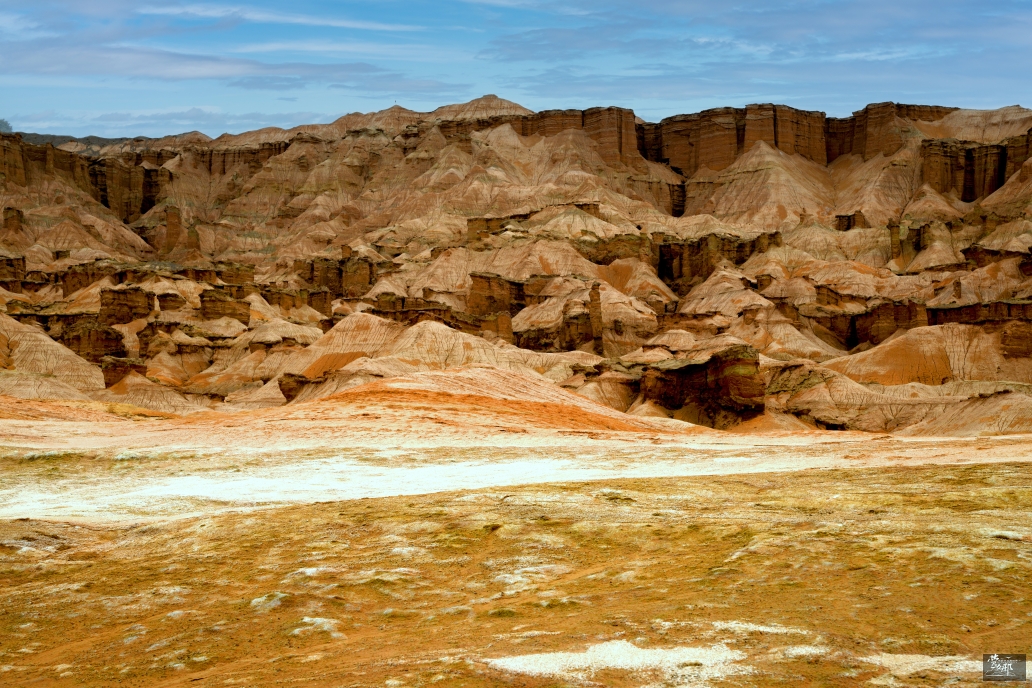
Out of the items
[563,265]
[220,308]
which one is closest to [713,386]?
[220,308]

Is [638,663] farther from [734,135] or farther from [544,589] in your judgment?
[734,135]

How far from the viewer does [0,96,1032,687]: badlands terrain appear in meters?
10.2

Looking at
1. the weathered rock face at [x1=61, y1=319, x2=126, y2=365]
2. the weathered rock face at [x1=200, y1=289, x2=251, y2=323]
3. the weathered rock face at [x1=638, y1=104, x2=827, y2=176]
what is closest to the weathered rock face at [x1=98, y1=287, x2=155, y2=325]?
the weathered rock face at [x1=200, y1=289, x2=251, y2=323]

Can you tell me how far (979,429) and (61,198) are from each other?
489ft

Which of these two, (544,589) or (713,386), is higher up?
(544,589)

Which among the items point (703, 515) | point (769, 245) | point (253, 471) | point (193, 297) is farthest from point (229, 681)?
point (769, 245)

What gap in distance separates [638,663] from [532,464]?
13.1 m

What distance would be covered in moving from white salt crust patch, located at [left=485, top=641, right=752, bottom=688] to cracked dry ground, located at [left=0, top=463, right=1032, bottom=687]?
29 mm

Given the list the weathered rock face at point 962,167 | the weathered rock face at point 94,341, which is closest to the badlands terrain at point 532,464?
the weathered rock face at point 94,341

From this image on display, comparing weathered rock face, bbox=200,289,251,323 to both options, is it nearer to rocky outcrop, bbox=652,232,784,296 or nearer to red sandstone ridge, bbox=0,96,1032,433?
red sandstone ridge, bbox=0,96,1032,433

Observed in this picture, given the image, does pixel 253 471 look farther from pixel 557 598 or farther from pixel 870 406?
pixel 870 406

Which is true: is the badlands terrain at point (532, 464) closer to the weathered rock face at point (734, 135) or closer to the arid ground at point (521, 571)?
the arid ground at point (521, 571)
